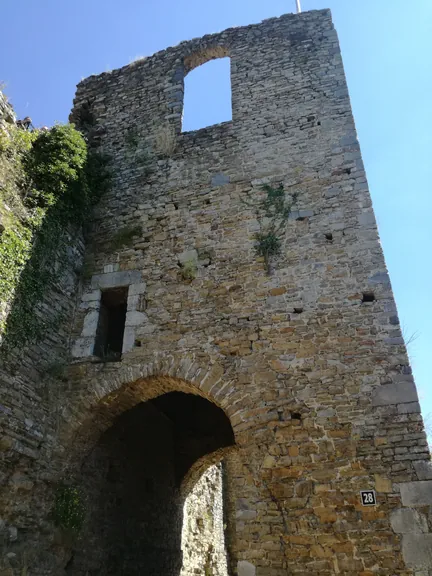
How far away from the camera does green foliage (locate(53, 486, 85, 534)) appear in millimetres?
5711

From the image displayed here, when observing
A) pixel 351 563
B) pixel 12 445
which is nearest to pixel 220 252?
pixel 12 445

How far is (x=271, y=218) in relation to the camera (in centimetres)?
678

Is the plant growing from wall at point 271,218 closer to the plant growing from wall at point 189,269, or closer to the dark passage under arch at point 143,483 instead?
the plant growing from wall at point 189,269

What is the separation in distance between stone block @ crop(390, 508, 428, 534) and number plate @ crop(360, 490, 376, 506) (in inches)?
7.7

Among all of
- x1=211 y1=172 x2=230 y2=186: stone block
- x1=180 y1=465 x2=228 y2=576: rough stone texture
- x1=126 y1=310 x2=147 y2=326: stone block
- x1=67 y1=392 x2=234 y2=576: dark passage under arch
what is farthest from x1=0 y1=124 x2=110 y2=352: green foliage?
x1=180 y1=465 x2=228 y2=576: rough stone texture

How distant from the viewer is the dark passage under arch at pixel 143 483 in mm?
6387

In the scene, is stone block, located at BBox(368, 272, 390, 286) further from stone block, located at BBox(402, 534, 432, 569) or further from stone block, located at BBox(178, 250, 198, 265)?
stone block, located at BBox(402, 534, 432, 569)

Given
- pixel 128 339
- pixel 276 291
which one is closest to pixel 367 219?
pixel 276 291

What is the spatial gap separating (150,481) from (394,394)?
454 cm

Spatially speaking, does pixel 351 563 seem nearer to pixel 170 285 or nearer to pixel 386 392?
pixel 386 392

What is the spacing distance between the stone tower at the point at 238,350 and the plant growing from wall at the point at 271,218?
0.08 feet

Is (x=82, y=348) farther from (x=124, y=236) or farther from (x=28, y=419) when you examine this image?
(x=124, y=236)

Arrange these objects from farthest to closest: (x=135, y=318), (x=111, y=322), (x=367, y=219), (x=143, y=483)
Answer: (x=143, y=483)
(x=111, y=322)
(x=135, y=318)
(x=367, y=219)

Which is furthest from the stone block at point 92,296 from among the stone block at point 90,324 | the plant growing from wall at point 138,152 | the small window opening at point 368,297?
the small window opening at point 368,297
